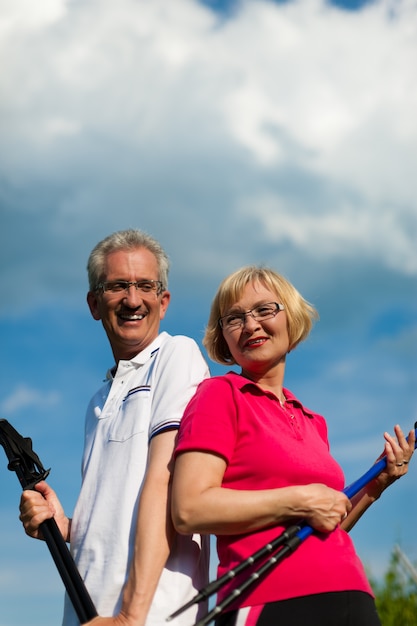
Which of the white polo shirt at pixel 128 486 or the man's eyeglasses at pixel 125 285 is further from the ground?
the man's eyeglasses at pixel 125 285

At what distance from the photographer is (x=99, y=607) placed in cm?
325

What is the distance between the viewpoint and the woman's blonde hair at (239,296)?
367 cm

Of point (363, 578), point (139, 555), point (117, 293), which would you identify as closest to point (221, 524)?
point (139, 555)

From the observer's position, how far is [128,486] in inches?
131

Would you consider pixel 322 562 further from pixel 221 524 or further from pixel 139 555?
pixel 139 555

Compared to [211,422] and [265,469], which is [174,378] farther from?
[265,469]

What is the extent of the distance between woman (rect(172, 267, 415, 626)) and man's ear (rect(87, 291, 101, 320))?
0.93 meters

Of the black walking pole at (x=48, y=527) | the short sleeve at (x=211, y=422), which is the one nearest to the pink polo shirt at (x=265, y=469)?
the short sleeve at (x=211, y=422)

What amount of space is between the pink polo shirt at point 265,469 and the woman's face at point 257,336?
22 centimetres

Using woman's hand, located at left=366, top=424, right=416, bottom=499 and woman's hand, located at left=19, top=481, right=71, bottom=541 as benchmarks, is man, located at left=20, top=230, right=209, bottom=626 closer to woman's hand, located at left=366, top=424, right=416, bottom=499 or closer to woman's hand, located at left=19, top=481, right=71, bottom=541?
woman's hand, located at left=19, top=481, right=71, bottom=541

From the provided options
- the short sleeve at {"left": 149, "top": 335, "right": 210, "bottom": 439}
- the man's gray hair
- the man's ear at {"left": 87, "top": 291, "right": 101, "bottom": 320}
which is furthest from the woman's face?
the man's ear at {"left": 87, "top": 291, "right": 101, "bottom": 320}

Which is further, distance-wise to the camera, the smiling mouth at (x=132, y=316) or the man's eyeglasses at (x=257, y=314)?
the smiling mouth at (x=132, y=316)

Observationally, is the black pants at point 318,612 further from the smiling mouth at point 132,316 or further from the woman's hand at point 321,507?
the smiling mouth at point 132,316

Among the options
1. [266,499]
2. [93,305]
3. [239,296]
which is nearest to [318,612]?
[266,499]
